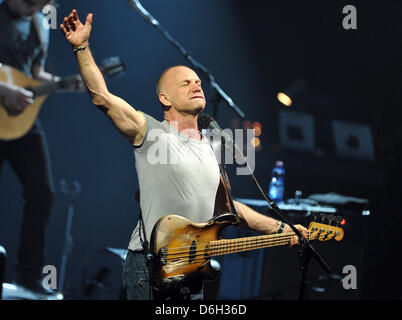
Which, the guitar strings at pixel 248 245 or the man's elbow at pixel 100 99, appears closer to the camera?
the man's elbow at pixel 100 99

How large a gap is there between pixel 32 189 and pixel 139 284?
232cm

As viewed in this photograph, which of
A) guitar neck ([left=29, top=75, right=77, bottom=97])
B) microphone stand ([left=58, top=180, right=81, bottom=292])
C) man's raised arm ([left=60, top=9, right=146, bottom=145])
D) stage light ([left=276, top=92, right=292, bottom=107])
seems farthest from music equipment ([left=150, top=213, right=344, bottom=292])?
microphone stand ([left=58, top=180, right=81, bottom=292])

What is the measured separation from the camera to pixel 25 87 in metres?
4.73

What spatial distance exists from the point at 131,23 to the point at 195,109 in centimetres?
390

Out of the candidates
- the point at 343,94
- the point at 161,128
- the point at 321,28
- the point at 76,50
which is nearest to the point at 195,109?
the point at 161,128

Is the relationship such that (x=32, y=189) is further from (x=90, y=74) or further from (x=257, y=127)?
(x=257, y=127)

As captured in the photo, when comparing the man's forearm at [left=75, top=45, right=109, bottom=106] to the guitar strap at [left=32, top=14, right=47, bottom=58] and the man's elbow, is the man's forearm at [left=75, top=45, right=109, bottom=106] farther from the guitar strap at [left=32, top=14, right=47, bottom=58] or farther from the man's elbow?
the guitar strap at [left=32, top=14, right=47, bottom=58]

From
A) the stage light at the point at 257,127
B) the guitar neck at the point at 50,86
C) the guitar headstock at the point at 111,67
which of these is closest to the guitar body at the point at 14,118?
the guitar neck at the point at 50,86

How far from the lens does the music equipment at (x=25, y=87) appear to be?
4480 millimetres

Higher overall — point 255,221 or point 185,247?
point 255,221

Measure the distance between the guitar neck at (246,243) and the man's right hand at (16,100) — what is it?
278 centimetres

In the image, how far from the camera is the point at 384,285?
466 centimetres

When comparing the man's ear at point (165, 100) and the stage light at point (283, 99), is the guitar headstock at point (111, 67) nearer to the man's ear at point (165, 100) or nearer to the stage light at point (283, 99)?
the stage light at point (283, 99)

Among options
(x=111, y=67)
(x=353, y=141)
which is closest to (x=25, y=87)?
(x=111, y=67)
